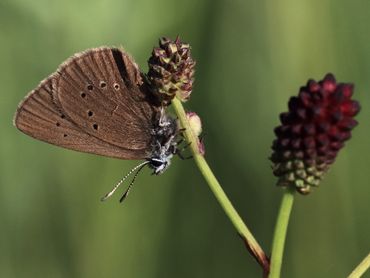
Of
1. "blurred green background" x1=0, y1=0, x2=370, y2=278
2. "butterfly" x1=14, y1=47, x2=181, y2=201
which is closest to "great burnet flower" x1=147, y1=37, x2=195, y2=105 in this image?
"butterfly" x1=14, y1=47, x2=181, y2=201

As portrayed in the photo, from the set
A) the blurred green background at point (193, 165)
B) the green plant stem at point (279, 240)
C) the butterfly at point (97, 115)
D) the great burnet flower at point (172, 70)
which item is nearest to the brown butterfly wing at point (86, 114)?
the butterfly at point (97, 115)

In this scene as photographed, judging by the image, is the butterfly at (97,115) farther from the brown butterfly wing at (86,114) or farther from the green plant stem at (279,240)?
the green plant stem at (279,240)

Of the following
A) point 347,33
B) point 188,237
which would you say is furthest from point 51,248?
point 347,33

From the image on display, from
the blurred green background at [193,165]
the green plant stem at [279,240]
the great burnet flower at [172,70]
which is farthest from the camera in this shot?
the blurred green background at [193,165]

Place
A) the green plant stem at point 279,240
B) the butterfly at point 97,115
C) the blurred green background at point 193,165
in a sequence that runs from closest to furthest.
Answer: the green plant stem at point 279,240 < the butterfly at point 97,115 < the blurred green background at point 193,165

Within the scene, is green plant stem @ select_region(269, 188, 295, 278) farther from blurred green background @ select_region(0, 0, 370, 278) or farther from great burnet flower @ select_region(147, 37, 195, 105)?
blurred green background @ select_region(0, 0, 370, 278)

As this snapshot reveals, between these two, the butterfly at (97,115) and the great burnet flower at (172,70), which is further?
the butterfly at (97,115)

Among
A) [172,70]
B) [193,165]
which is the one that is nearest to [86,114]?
[172,70]

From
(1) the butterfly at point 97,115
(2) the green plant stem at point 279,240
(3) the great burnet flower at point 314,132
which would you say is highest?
(1) the butterfly at point 97,115
